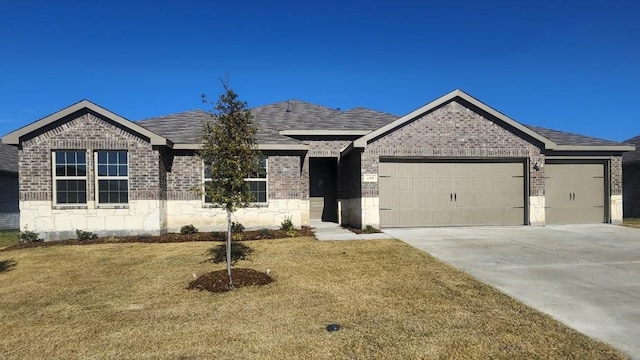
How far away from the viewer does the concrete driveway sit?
5.26 metres

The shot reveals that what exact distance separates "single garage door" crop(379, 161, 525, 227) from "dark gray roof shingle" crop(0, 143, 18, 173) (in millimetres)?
19459

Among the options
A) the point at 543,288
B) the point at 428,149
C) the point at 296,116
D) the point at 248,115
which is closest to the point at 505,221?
the point at 428,149

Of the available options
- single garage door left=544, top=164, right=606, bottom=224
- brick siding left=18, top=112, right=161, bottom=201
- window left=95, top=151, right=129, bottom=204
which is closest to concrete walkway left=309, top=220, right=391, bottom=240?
brick siding left=18, top=112, right=161, bottom=201

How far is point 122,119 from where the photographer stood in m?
13.6

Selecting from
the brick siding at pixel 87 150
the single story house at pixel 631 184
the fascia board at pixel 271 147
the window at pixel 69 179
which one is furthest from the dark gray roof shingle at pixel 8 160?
the single story house at pixel 631 184

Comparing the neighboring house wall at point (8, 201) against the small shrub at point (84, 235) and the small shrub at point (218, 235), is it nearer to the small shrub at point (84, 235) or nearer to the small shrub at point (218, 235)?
the small shrub at point (84, 235)

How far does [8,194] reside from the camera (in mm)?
20375

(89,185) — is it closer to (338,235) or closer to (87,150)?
(87,150)

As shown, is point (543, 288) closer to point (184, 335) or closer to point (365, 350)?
point (365, 350)

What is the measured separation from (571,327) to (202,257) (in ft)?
27.2

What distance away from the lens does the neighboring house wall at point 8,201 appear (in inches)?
782

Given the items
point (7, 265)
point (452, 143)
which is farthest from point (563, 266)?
point (7, 265)

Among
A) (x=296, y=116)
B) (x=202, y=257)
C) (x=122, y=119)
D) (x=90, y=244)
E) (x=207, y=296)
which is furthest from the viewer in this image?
(x=296, y=116)

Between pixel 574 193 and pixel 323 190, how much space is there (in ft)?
36.5
